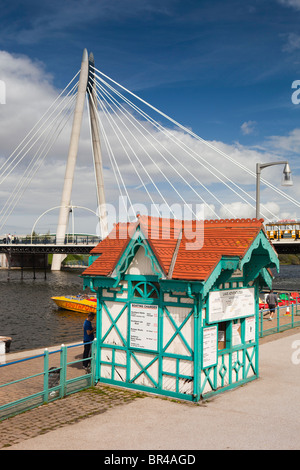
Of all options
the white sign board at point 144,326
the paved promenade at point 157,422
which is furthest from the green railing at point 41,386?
the white sign board at point 144,326

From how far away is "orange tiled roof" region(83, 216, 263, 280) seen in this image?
11.1 m

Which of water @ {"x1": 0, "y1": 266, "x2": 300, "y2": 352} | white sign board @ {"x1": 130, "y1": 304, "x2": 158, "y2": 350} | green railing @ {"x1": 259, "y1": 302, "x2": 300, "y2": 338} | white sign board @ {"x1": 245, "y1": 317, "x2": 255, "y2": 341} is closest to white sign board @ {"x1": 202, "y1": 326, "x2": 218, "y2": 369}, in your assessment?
white sign board @ {"x1": 130, "y1": 304, "x2": 158, "y2": 350}

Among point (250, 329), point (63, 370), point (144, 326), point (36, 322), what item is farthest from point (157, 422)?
point (36, 322)

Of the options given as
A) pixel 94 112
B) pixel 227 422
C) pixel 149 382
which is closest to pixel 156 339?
pixel 149 382

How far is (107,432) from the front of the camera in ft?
29.3

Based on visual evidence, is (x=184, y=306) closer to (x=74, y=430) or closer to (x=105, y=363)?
(x=105, y=363)

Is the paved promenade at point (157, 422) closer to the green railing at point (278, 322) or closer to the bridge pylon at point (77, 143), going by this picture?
the green railing at point (278, 322)

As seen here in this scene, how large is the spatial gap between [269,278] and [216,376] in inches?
146

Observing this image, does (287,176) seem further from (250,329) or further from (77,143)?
(77,143)

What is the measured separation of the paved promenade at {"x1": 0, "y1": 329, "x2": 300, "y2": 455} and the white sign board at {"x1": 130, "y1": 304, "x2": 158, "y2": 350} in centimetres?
124

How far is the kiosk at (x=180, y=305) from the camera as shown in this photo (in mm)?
10992

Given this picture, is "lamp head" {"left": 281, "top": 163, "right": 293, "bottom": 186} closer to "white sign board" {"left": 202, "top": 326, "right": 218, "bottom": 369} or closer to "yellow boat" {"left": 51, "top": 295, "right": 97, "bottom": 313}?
"white sign board" {"left": 202, "top": 326, "right": 218, "bottom": 369}

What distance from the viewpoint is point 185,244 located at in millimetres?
11992

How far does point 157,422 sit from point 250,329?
461 centimetres
